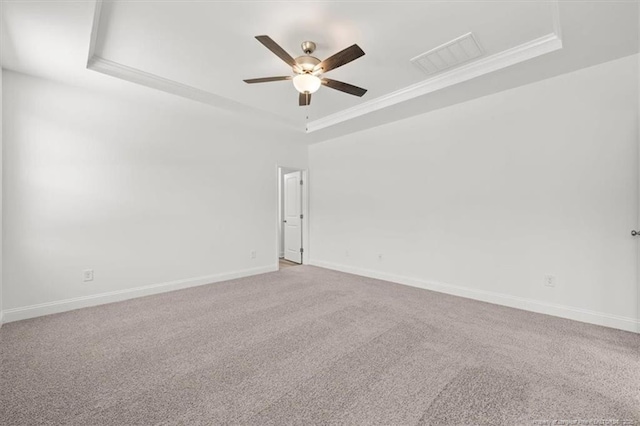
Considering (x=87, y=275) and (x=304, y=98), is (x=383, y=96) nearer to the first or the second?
(x=304, y=98)

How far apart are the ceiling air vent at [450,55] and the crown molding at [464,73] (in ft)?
0.53

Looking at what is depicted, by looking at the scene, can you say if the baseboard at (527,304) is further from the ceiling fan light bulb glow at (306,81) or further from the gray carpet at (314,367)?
the ceiling fan light bulb glow at (306,81)

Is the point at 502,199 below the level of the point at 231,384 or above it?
above

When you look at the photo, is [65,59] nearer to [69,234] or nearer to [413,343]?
[69,234]

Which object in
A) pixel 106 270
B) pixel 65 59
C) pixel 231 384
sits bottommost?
pixel 231 384

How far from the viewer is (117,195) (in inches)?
141

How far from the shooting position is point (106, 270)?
11.4 ft

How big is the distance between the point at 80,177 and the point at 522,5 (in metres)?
4.74

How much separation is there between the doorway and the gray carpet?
2.95 meters

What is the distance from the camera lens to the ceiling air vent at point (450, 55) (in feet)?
8.44

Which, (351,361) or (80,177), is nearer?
(351,361)

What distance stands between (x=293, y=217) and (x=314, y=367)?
180 inches

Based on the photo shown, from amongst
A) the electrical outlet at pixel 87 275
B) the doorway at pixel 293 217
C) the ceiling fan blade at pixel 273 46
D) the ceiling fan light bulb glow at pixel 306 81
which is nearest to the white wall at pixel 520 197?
the doorway at pixel 293 217

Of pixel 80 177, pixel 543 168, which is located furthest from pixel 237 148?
pixel 543 168
